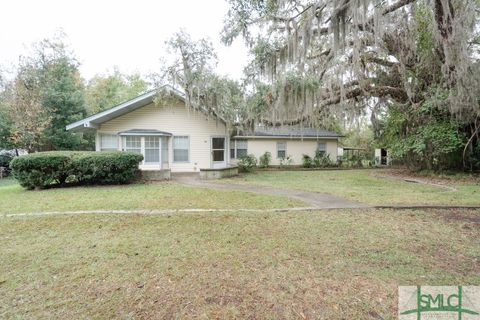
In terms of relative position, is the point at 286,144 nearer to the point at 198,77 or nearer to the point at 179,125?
the point at 179,125

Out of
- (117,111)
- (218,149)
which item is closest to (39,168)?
(117,111)

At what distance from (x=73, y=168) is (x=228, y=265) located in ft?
29.0

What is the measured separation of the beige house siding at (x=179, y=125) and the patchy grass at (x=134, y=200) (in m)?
5.13

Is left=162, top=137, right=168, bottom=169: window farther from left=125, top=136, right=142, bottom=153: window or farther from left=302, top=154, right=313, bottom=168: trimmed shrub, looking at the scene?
left=302, top=154, right=313, bottom=168: trimmed shrub

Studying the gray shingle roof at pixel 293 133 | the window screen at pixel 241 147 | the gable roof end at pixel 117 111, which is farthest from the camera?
the gray shingle roof at pixel 293 133

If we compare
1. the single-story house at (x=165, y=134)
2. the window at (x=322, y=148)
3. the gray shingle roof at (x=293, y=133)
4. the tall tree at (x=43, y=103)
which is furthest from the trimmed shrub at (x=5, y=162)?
the window at (x=322, y=148)

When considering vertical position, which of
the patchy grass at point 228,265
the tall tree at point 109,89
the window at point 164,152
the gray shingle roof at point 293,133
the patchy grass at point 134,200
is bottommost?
the patchy grass at point 228,265

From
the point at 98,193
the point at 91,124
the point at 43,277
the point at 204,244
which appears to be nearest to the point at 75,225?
the point at 43,277

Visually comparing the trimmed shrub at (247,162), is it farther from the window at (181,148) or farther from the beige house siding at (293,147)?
the window at (181,148)

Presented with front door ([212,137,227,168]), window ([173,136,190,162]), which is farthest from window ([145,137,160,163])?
front door ([212,137,227,168])

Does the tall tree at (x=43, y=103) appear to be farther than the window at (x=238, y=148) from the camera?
No

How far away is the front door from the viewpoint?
546 inches

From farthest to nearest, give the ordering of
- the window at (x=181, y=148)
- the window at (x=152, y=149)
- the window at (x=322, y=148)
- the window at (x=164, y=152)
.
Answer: the window at (x=322, y=148) → the window at (x=181, y=148) → the window at (x=164, y=152) → the window at (x=152, y=149)

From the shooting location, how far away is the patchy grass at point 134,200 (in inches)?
243
